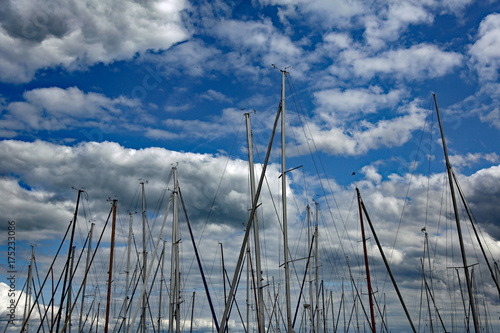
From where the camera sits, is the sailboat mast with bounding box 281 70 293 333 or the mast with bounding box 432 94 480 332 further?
the mast with bounding box 432 94 480 332

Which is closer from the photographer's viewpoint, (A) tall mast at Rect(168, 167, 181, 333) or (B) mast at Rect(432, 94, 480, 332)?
(B) mast at Rect(432, 94, 480, 332)

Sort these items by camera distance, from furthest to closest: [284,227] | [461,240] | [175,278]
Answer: [175,278] < [461,240] < [284,227]

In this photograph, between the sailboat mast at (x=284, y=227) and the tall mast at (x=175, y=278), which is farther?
the tall mast at (x=175, y=278)

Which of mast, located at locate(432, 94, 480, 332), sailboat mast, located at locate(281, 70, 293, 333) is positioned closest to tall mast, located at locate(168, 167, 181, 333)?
sailboat mast, located at locate(281, 70, 293, 333)

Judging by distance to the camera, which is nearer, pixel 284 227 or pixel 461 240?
pixel 284 227

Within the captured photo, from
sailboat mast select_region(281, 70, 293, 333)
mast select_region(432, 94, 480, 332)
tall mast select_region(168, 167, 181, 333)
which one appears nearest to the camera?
sailboat mast select_region(281, 70, 293, 333)

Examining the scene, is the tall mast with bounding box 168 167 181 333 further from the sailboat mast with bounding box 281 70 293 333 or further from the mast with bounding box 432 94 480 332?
the mast with bounding box 432 94 480 332

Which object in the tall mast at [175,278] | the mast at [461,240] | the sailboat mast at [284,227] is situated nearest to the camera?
the sailboat mast at [284,227]

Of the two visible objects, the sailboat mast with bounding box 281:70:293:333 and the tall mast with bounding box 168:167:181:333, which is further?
the tall mast with bounding box 168:167:181:333

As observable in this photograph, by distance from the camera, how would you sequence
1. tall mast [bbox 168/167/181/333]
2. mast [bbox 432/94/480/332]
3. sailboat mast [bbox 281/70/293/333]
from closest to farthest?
sailboat mast [bbox 281/70/293/333], mast [bbox 432/94/480/332], tall mast [bbox 168/167/181/333]

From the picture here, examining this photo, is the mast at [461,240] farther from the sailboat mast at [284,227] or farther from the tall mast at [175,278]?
the tall mast at [175,278]

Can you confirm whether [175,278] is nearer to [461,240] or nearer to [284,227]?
[284,227]

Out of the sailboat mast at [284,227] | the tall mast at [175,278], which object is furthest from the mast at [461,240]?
the tall mast at [175,278]

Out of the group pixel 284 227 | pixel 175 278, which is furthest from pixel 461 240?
pixel 175 278
